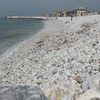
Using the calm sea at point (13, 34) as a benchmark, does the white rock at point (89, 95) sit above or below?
above

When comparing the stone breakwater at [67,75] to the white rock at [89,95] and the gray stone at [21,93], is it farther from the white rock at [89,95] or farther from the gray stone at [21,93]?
the gray stone at [21,93]

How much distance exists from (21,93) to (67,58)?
224 inches

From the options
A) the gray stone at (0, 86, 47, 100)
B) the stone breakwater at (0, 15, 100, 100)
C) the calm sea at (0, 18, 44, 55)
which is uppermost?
the gray stone at (0, 86, 47, 100)

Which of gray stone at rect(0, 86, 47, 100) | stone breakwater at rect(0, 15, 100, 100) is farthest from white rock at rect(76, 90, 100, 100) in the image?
gray stone at rect(0, 86, 47, 100)

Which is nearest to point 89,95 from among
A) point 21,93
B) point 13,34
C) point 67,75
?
point 21,93

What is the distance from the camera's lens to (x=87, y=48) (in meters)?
14.0

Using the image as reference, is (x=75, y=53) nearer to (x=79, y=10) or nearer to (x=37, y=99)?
(x=37, y=99)

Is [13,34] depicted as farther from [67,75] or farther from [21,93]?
[21,93]

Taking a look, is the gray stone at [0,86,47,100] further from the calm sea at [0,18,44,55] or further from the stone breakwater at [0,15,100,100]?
the calm sea at [0,18,44,55]

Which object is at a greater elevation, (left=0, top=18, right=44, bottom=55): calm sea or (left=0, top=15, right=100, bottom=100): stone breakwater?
(left=0, top=15, right=100, bottom=100): stone breakwater

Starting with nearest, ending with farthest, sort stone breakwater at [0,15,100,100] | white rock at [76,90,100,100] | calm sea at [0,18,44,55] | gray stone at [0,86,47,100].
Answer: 1. white rock at [76,90,100,100]
2. gray stone at [0,86,47,100]
3. stone breakwater at [0,15,100,100]
4. calm sea at [0,18,44,55]

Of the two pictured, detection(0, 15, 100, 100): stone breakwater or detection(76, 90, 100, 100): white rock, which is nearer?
detection(76, 90, 100, 100): white rock

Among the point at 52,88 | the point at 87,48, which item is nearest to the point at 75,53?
the point at 87,48

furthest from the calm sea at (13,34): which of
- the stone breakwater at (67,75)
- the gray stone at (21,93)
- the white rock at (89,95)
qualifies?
the white rock at (89,95)
